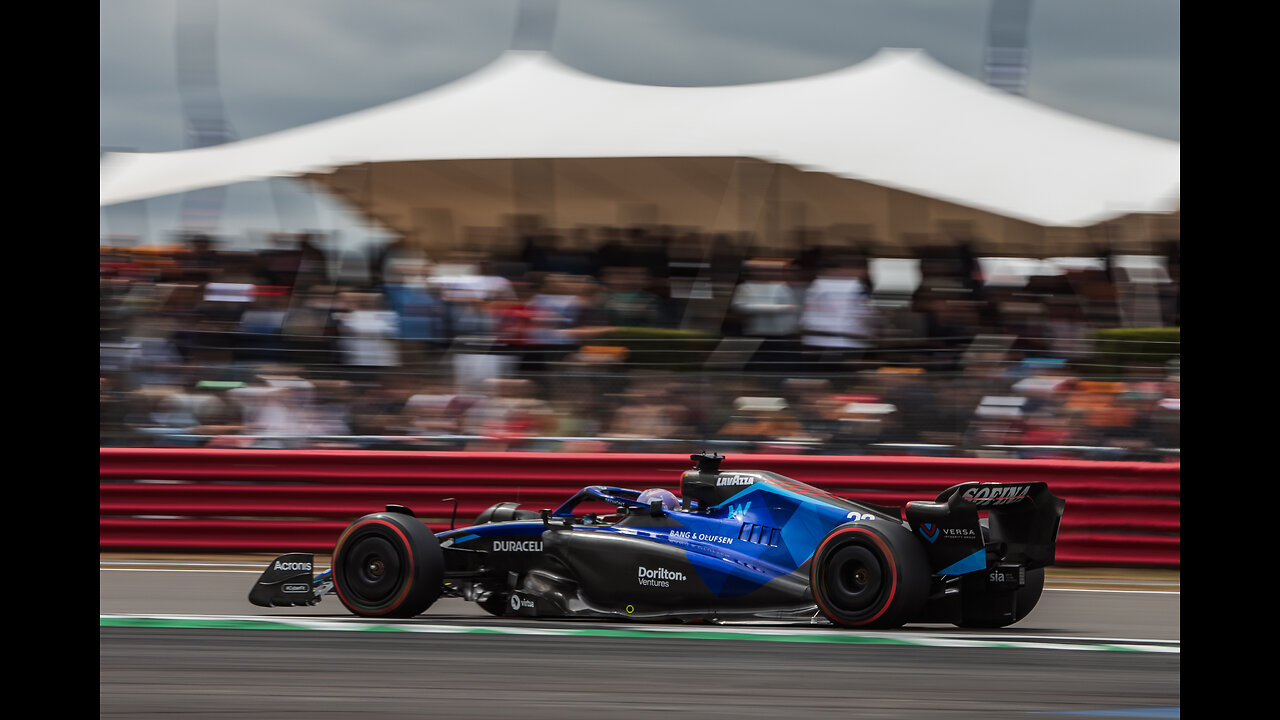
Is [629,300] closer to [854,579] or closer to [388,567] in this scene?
[388,567]

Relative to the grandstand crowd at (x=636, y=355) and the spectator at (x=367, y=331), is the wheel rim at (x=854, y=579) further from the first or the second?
the spectator at (x=367, y=331)

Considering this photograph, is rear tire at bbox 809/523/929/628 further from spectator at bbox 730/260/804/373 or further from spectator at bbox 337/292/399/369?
spectator at bbox 337/292/399/369

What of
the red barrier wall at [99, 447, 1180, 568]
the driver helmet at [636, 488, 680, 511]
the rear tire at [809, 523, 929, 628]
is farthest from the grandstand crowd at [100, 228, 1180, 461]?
the rear tire at [809, 523, 929, 628]

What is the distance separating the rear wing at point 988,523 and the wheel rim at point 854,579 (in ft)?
1.11

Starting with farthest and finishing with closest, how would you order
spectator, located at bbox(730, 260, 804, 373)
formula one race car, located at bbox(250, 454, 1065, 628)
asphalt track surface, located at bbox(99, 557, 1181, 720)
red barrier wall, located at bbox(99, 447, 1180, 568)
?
spectator, located at bbox(730, 260, 804, 373) < red barrier wall, located at bbox(99, 447, 1180, 568) < formula one race car, located at bbox(250, 454, 1065, 628) < asphalt track surface, located at bbox(99, 557, 1181, 720)

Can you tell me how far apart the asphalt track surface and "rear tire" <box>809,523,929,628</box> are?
104 mm

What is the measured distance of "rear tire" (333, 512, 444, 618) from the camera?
7086 millimetres

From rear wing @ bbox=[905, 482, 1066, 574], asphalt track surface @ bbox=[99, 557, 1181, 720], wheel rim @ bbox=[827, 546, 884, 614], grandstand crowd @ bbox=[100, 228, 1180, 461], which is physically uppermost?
grandstand crowd @ bbox=[100, 228, 1180, 461]

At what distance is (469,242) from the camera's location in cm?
1227

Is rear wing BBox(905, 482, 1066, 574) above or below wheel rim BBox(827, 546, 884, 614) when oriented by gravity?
above

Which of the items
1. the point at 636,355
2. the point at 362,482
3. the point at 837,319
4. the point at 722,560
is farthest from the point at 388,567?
the point at 837,319

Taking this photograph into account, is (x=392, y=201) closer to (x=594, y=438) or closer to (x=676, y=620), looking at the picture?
(x=594, y=438)

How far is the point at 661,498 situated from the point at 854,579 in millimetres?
1122

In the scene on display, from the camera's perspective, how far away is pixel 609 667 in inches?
227
